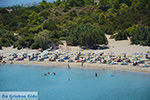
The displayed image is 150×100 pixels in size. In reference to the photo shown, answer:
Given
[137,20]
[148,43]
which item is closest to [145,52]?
[148,43]

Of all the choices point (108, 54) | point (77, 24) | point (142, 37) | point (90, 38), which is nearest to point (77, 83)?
point (108, 54)

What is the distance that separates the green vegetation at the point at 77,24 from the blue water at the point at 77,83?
11.4m

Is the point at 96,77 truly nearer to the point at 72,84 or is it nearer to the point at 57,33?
the point at 72,84

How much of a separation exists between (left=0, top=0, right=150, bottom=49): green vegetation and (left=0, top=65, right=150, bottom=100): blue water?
11.4 m

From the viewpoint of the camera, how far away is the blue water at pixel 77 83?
26.0 m

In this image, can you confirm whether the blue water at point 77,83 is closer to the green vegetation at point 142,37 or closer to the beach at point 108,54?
the beach at point 108,54

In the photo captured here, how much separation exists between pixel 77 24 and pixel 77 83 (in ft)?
115

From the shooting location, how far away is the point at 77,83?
30078 millimetres

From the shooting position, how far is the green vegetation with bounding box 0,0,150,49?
4575 cm

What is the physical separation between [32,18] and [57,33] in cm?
2887

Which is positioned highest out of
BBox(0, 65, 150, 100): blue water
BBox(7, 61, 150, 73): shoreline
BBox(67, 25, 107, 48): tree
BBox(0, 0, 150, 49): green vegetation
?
BBox(0, 0, 150, 49): green vegetation

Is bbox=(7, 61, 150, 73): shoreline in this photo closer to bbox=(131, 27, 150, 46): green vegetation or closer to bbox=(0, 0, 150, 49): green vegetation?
bbox=(0, 0, 150, 49): green vegetation

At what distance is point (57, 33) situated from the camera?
5456 cm

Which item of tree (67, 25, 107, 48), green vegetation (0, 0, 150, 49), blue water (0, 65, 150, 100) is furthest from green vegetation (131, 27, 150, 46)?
blue water (0, 65, 150, 100)
